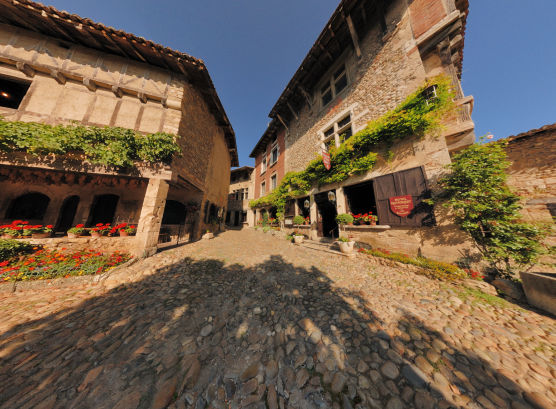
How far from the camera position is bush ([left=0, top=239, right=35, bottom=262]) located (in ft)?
13.2

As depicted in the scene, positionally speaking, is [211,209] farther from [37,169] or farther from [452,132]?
[452,132]

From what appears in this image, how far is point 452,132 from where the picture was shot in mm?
4930

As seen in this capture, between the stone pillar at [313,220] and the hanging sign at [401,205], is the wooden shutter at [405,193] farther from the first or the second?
the stone pillar at [313,220]

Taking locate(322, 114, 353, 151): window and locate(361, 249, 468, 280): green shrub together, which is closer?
locate(361, 249, 468, 280): green shrub

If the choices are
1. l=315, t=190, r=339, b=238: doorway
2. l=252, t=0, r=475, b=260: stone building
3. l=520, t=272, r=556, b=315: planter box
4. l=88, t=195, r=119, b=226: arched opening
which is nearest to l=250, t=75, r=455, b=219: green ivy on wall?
l=252, t=0, r=475, b=260: stone building

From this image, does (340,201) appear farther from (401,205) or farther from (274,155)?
(274,155)

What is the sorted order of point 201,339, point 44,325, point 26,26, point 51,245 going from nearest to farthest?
point 201,339 < point 44,325 < point 51,245 < point 26,26

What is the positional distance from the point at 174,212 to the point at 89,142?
16.0ft

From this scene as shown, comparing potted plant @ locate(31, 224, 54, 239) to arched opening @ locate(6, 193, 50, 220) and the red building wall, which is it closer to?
arched opening @ locate(6, 193, 50, 220)

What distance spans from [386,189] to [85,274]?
9740 millimetres

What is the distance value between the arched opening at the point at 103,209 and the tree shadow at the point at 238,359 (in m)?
7.93

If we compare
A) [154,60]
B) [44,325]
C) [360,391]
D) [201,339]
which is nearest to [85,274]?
[44,325]

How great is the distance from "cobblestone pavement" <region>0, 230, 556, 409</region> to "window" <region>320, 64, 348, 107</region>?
34.5 ft

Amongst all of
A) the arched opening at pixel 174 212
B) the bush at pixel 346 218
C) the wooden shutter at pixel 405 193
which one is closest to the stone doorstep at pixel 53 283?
the arched opening at pixel 174 212
